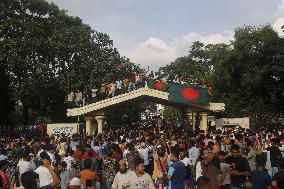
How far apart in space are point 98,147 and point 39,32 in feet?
102

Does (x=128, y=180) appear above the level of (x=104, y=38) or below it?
below

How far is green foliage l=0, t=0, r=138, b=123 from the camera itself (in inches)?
1729

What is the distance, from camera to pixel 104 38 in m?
48.3

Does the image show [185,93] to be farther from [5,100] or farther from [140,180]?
[5,100]

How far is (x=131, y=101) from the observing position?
1331 inches

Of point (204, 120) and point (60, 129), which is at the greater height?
point (204, 120)

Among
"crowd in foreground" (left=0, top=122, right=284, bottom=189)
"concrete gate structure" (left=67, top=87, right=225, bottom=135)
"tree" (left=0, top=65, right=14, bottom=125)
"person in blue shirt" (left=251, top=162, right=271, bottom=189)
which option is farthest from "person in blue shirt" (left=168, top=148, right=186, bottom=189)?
"tree" (left=0, top=65, right=14, bottom=125)

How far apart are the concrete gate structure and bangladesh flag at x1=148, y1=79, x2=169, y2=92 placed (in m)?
0.34

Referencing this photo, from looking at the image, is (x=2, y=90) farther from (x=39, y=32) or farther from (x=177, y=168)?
(x=177, y=168)

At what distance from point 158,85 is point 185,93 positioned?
253cm

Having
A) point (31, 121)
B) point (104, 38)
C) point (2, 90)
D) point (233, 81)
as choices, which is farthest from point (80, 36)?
point (31, 121)

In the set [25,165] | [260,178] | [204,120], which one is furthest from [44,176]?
[204,120]

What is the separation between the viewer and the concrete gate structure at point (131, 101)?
103 ft

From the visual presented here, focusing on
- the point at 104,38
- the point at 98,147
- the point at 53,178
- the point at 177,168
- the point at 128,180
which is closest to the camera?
the point at 128,180
